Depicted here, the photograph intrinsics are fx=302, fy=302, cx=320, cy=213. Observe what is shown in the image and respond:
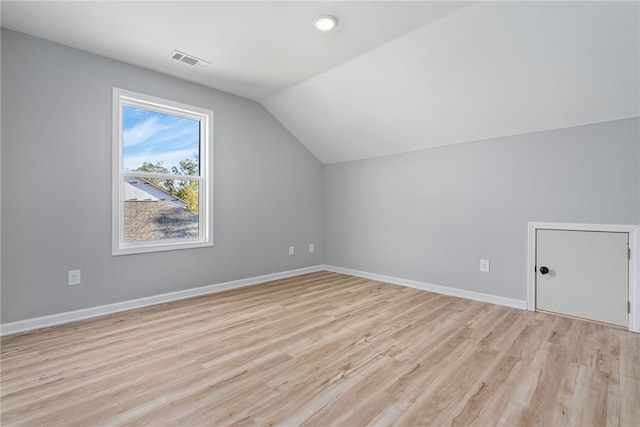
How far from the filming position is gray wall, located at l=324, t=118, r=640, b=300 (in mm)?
2582

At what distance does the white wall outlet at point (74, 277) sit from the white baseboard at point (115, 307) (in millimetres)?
246

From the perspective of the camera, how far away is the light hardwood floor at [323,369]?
1474 millimetres

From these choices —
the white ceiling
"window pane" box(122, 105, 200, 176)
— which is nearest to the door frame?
the white ceiling

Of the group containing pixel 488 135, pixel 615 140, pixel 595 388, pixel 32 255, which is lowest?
pixel 595 388

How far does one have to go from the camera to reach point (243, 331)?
2.45 m

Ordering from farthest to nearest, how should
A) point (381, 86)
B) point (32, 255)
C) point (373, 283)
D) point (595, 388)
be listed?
point (373, 283) < point (381, 86) < point (32, 255) < point (595, 388)

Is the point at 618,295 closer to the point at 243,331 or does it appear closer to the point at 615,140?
the point at 615,140

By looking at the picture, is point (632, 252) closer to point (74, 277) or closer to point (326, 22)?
point (326, 22)

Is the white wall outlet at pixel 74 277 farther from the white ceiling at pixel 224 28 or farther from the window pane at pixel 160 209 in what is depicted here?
the white ceiling at pixel 224 28

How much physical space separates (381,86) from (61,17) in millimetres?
2694

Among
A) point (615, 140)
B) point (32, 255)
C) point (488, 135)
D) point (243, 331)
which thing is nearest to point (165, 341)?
point (243, 331)

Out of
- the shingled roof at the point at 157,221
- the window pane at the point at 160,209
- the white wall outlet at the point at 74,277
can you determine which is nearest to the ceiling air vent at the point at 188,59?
the window pane at the point at 160,209

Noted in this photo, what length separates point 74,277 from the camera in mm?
2641

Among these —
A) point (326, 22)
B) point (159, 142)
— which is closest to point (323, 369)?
point (326, 22)
